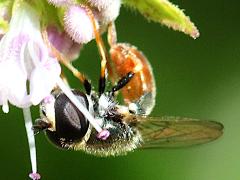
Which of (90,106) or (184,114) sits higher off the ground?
(90,106)

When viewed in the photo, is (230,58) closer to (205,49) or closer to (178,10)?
(205,49)

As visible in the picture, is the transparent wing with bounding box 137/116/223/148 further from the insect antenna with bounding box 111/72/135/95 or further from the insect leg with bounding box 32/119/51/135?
the insect leg with bounding box 32/119/51/135

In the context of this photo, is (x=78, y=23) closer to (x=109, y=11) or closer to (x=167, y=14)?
(x=109, y=11)

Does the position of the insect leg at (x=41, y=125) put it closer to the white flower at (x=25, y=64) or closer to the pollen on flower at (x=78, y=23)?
the white flower at (x=25, y=64)

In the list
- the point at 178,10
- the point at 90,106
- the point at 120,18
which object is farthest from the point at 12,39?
the point at 120,18

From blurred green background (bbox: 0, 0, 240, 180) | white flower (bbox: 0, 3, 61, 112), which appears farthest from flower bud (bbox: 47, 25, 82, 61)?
blurred green background (bbox: 0, 0, 240, 180)

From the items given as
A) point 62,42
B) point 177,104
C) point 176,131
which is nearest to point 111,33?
point 62,42
